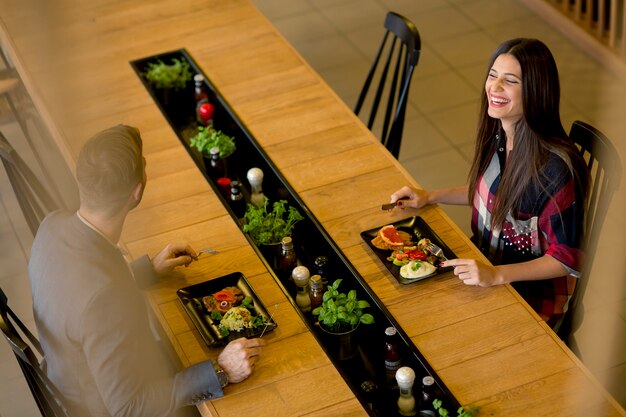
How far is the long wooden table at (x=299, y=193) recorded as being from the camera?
6.14 ft

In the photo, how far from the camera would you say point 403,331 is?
6.64ft

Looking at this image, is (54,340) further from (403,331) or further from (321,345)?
(403,331)

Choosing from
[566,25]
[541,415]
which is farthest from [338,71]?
[541,415]

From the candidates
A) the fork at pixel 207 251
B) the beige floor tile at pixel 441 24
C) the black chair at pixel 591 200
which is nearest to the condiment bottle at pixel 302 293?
the fork at pixel 207 251

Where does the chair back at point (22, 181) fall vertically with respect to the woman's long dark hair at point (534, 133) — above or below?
below

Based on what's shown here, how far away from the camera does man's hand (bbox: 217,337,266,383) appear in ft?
6.17

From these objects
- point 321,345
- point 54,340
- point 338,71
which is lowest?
point 338,71

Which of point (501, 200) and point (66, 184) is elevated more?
point (501, 200)

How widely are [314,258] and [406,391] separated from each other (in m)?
0.64

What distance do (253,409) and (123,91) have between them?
160cm

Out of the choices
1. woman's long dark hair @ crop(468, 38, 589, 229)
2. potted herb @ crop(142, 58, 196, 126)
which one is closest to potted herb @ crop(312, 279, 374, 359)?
woman's long dark hair @ crop(468, 38, 589, 229)

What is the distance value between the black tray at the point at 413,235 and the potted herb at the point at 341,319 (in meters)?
0.18

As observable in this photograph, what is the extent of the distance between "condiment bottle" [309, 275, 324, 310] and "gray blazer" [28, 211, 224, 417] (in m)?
0.40

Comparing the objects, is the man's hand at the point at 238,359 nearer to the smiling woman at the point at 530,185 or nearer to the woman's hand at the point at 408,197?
the smiling woman at the point at 530,185
